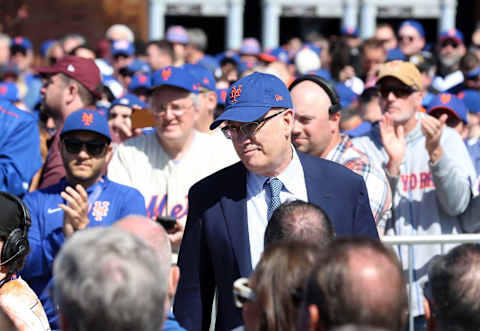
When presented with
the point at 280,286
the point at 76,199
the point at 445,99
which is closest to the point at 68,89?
the point at 76,199

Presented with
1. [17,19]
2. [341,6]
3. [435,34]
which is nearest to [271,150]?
[341,6]

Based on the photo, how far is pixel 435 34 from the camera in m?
19.8

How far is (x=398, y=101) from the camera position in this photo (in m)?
5.98

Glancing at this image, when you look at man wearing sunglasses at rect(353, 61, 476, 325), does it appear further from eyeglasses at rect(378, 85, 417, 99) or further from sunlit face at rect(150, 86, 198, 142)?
sunlit face at rect(150, 86, 198, 142)

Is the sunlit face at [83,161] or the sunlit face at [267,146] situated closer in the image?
the sunlit face at [267,146]

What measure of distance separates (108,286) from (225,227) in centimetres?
181

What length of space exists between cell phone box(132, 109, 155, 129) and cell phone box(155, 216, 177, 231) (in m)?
1.03

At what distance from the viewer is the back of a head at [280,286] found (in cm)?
285

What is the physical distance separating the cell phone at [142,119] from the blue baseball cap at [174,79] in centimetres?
23

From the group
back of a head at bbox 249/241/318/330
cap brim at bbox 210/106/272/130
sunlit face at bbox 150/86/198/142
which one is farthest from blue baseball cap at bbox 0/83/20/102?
back of a head at bbox 249/241/318/330

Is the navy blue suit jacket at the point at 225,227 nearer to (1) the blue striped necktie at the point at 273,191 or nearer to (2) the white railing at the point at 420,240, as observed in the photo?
(1) the blue striped necktie at the point at 273,191

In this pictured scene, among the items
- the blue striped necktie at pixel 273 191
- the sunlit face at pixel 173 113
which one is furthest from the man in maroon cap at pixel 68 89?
the blue striped necktie at pixel 273 191

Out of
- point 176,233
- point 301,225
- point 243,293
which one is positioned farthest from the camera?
point 176,233

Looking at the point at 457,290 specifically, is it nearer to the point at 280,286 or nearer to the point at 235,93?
the point at 280,286
